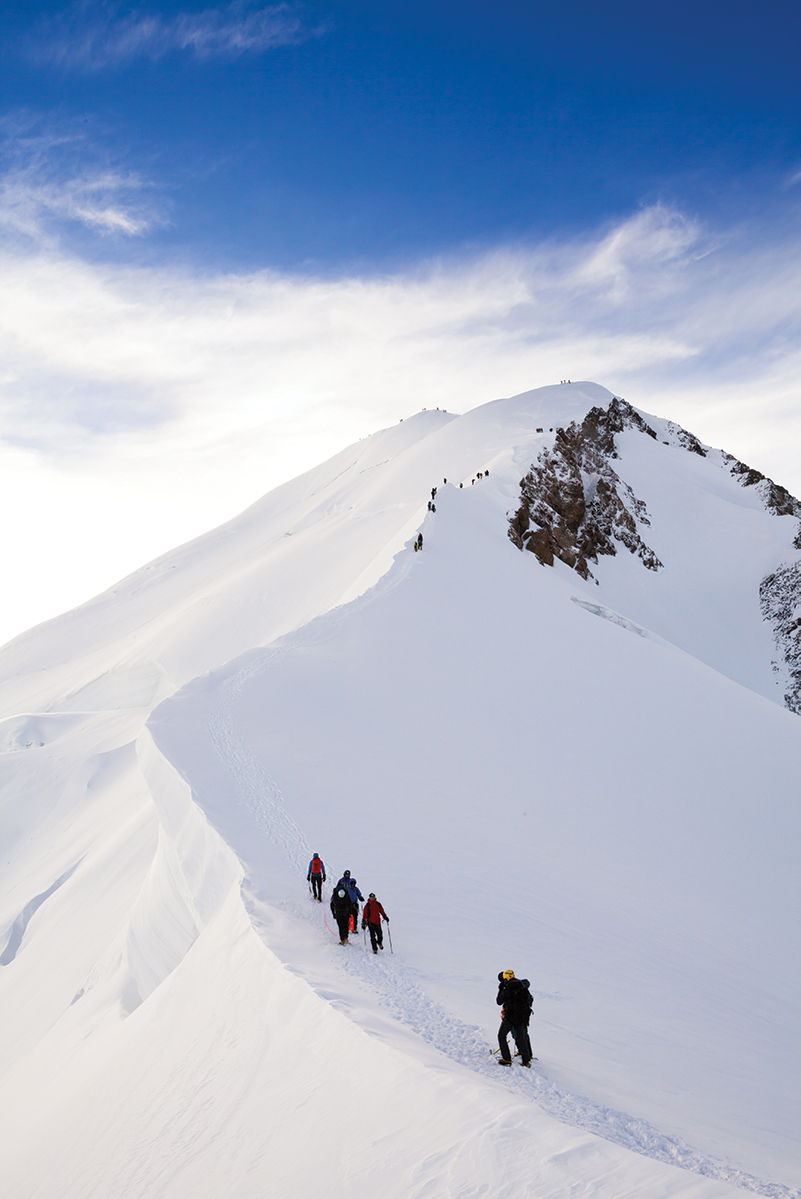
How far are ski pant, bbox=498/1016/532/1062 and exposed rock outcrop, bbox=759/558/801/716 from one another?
131ft

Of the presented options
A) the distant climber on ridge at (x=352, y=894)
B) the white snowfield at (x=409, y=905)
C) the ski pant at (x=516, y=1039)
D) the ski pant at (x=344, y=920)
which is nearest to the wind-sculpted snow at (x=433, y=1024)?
the white snowfield at (x=409, y=905)

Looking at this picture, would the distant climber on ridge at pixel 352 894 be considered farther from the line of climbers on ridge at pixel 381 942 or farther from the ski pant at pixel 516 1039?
the ski pant at pixel 516 1039

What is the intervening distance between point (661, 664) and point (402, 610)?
33.8 feet

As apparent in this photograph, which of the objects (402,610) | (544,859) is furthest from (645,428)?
(544,859)

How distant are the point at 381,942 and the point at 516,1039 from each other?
3.06 meters

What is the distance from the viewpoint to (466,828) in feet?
45.8

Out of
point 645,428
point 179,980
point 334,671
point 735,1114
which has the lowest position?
point 735,1114

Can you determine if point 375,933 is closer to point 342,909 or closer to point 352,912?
point 352,912

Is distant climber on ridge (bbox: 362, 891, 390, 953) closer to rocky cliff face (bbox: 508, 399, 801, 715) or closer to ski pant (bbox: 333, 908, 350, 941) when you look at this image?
ski pant (bbox: 333, 908, 350, 941)

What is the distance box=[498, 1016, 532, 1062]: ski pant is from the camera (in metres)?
6.74

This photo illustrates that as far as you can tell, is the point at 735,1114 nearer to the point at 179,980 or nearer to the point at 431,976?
the point at 431,976

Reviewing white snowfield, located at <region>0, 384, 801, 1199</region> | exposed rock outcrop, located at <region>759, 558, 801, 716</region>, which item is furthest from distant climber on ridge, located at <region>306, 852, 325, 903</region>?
exposed rock outcrop, located at <region>759, 558, 801, 716</region>

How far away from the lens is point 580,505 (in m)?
43.5

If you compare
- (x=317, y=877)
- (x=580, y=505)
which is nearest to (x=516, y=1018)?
(x=317, y=877)
